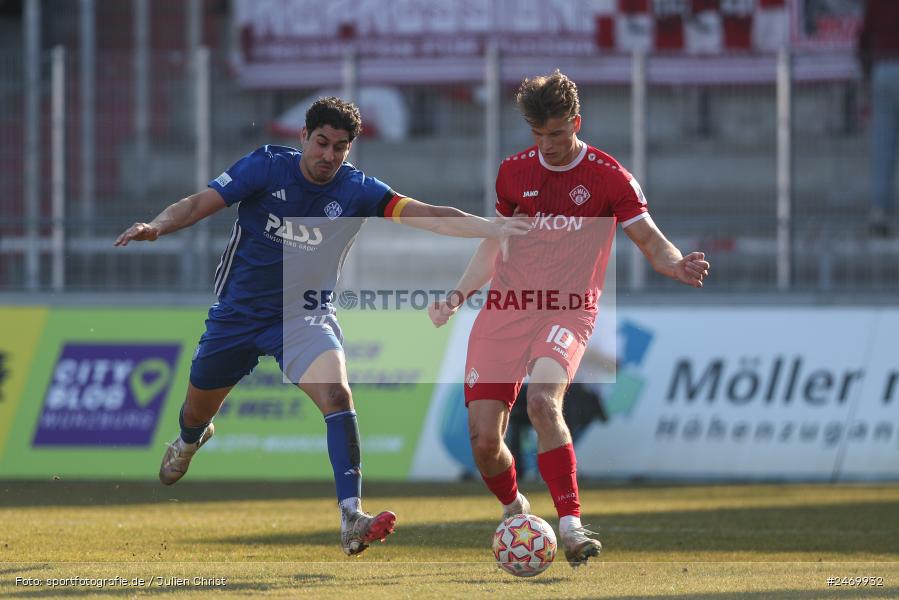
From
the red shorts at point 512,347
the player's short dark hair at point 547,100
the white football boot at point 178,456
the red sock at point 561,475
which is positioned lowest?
the white football boot at point 178,456

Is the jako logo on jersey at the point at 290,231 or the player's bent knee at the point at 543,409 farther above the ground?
the jako logo on jersey at the point at 290,231

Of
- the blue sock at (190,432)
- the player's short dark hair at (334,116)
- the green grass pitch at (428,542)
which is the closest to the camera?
the green grass pitch at (428,542)

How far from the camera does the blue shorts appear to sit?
8438mm

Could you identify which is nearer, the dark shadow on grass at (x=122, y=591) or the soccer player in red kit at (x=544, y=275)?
the dark shadow on grass at (x=122, y=591)

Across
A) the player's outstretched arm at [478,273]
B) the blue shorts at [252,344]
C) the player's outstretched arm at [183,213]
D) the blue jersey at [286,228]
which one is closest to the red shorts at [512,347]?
the player's outstretched arm at [478,273]

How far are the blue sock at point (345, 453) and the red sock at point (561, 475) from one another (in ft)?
3.20

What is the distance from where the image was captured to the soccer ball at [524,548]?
7.55 meters

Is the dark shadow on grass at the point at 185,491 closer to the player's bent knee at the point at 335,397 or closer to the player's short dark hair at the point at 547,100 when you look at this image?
the player's bent knee at the point at 335,397

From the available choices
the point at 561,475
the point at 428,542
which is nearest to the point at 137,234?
the point at 561,475

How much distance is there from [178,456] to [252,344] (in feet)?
3.93

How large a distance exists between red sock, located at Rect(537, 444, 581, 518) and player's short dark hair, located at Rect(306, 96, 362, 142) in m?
2.00

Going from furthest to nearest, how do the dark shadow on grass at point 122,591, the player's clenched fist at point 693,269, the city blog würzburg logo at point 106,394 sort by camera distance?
1. the city blog würzburg logo at point 106,394
2. the player's clenched fist at point 693,269
3. the dark shadow on grass at point 122,591

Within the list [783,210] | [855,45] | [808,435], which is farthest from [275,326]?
[855,45]

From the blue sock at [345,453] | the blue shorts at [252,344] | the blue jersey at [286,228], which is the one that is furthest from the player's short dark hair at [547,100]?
the blue sock at [345,453]
